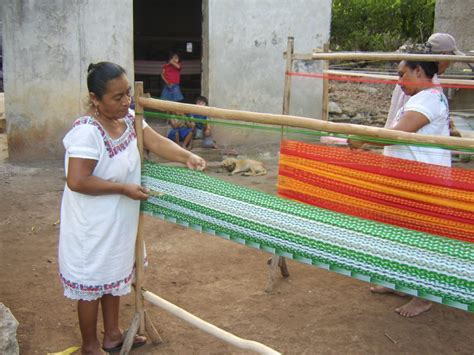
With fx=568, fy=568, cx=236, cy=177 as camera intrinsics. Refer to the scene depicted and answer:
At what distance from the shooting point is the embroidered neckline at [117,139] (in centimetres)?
260

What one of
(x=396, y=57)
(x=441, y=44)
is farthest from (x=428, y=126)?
(x=441, y=44)

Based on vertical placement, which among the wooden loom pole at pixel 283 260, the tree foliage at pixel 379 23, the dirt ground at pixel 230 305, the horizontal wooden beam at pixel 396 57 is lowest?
the dirt ground at pixel 230 305

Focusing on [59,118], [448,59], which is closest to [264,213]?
[448,59]

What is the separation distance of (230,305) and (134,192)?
4.34 ft

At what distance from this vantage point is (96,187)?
100 inches

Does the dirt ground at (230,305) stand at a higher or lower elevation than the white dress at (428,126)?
lower

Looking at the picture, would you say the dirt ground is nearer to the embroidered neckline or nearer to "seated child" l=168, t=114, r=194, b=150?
the embroidered neckline

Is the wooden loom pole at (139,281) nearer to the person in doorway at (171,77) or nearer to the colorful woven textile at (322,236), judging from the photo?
the colorful woven textile at (322,236)

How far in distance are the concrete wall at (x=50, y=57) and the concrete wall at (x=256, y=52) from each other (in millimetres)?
1270

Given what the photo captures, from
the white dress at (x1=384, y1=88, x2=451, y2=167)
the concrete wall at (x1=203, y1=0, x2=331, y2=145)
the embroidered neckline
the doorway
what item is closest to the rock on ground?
the embroidered neckline

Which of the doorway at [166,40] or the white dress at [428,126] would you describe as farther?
the doorway at [166,40]

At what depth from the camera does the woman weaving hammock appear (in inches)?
127

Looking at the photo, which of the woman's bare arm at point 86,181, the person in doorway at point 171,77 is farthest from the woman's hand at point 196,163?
the person in doorway at point 171,77

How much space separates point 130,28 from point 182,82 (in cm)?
419
